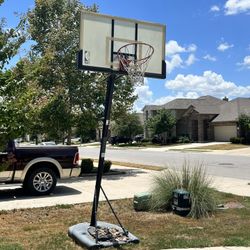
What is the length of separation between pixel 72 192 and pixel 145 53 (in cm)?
635

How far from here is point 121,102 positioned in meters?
A: 19.8

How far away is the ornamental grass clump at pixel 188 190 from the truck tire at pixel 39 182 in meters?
3.49

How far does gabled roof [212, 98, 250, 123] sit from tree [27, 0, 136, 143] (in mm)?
36789

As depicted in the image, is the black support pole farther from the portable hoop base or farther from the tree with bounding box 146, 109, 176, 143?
the tree with bounding box 146, 109, 176, 143

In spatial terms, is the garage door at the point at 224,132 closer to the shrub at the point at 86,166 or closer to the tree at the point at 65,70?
the tree at the point at 65,70

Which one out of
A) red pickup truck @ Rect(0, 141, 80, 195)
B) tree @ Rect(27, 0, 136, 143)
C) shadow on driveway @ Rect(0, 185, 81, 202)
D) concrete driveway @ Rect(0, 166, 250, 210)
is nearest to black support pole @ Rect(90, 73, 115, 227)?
concrete driveway @ Rect(0, 166, 250, 210)

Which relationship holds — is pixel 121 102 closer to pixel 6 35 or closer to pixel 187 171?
pixel 187 171

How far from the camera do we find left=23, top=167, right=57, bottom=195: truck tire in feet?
41.0

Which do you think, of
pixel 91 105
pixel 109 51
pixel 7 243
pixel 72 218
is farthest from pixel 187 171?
pixel 91 105

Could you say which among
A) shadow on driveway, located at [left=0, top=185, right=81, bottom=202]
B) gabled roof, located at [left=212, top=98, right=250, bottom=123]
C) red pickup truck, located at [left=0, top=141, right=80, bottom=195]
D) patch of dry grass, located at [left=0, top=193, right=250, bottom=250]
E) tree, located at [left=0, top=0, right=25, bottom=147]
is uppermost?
gabled roof, located at [left=212, top=98, right=250, bottom=123]

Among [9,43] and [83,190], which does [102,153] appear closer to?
[9,43]

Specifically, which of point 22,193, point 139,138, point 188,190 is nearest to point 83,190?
point 22,193

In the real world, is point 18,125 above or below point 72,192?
above

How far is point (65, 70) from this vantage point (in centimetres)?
1853
